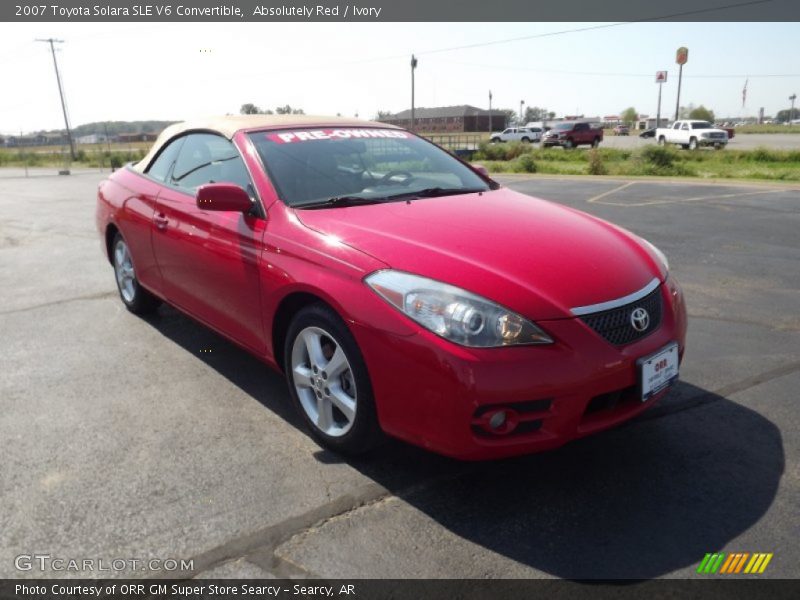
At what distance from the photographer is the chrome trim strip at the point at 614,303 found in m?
2.59

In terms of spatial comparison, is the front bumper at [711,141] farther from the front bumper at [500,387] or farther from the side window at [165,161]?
the front bumper at [500,387]

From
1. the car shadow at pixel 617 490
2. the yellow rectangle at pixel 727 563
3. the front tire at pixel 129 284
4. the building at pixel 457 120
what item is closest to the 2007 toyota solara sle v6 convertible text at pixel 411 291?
the car shadow at pixel 617 490

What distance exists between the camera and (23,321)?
5.28 meters

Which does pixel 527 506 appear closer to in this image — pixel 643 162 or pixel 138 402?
pixel 138 402

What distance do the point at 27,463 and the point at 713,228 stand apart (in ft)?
A: 27.4

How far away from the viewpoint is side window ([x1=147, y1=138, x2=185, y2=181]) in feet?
15.1

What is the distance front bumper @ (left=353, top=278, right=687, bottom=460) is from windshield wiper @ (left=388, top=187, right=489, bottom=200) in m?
1.21

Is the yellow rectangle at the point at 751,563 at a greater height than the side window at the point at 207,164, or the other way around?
the side window at the point at 207,164

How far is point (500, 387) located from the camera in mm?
2408

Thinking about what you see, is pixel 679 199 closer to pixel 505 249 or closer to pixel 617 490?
pixel 505 249

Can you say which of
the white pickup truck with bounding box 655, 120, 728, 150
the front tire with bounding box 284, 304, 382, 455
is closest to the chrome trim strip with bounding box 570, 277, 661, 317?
the front tire with bounding box 284, 304, 382, 455

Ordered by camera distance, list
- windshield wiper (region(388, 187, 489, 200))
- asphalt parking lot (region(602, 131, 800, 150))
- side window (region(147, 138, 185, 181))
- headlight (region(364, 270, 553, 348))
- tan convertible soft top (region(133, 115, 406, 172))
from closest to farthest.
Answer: headlight (region(364, 270, 553, 348))
windshield wiper (region(388, 187, 489, 200))
tan convertible soft top (region(133, 115, 406, 172))
side window (region(147, 138, 185, 181))
asphalt parking lot (region(602, 131, 800, 150))

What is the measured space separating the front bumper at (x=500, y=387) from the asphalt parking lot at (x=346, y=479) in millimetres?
324

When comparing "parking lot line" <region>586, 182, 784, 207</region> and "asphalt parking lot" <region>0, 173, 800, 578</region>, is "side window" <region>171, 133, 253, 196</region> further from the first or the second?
"parking lot line" <region>586, 182, 784, 207</region>
